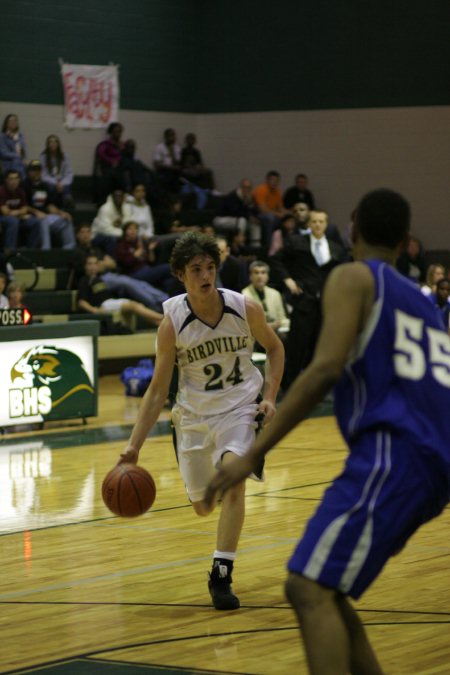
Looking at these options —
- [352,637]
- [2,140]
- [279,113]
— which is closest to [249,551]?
[352,637]

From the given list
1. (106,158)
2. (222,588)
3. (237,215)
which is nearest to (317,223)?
(237,215)

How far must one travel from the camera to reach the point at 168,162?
20.6 meters

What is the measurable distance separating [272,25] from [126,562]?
16.2 m

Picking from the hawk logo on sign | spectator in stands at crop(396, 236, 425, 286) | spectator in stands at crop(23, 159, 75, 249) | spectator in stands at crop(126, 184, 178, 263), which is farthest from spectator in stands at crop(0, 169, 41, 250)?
spectator in stands at crop(396, 236, 425, 286)

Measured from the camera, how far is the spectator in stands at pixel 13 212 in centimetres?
1666

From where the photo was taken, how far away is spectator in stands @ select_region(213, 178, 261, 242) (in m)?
19.3

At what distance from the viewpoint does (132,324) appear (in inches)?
636

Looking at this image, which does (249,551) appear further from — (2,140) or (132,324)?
(2,140)

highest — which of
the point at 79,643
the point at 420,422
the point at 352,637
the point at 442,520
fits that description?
the point at 420,422

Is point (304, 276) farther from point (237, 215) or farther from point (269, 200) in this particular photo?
point (269, 200)

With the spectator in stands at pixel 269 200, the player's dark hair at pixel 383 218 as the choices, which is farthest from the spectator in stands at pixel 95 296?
the player's dark hair at pixel 383 218

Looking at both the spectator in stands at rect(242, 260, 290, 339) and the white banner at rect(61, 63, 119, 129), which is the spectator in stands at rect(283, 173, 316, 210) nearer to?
the white banner at rect(61, 63, 119, 129)

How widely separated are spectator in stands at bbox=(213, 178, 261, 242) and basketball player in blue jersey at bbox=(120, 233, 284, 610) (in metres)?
13.5

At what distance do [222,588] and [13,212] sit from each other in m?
12.0
